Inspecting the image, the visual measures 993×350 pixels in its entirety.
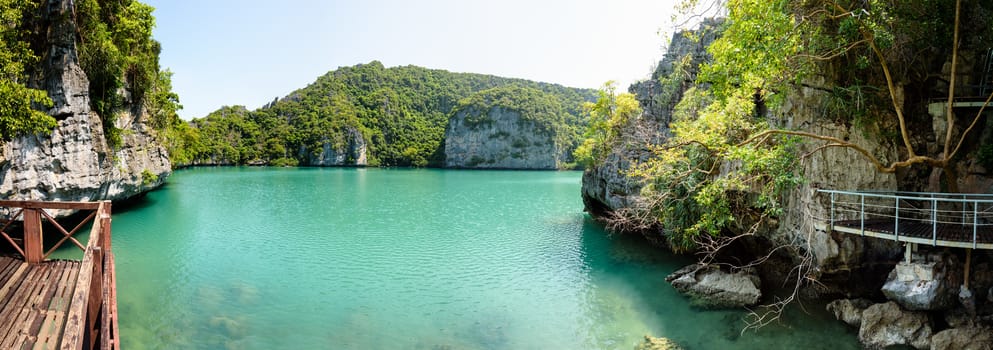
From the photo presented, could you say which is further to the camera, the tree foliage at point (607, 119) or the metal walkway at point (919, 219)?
the tree foliage at point (607, 119)

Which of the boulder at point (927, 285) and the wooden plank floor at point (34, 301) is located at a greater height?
the wooden plank floor at point (34, 301)

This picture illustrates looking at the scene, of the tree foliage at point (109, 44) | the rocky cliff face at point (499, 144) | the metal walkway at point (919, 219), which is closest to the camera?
the metal walkway at point (919, 219)

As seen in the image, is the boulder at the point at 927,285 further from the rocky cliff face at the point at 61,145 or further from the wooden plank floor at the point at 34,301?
the rocky cliff face at the point at 61,145

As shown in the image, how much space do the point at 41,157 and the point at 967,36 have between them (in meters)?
24.0

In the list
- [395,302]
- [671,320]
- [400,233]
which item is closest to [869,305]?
[671,320]

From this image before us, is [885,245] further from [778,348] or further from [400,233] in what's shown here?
[400,233]

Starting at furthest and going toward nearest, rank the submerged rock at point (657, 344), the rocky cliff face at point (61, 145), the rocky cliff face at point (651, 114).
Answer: the rocky cliff face at point (651, 114) < the rocky cliff face at point (61, 145) < the submerged rock at point (657, 344)

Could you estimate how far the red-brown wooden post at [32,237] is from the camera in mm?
6836

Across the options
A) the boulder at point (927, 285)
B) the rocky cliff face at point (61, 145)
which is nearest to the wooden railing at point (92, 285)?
the rocky cliff face at point (61, 145)

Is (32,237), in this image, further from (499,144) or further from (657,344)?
(499,144)

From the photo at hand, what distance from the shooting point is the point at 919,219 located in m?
8.02

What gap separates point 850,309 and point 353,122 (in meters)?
108

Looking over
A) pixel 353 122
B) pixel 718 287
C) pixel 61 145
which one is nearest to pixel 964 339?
pixel 718 287

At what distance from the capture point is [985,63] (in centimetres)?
838
